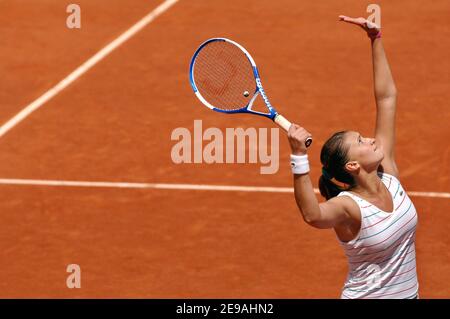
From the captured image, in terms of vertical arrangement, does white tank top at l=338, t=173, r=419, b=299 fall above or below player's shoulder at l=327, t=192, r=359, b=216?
below

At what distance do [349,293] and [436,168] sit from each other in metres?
4.81

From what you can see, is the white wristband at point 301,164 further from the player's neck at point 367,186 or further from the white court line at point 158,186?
the white court line at point 158,186

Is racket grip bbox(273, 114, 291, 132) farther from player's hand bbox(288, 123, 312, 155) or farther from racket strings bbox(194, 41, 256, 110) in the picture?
racket strings bbox(194, 41, 256, 110)

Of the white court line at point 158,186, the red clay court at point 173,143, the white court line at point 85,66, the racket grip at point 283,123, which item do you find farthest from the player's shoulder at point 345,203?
the white court line at point 85,66

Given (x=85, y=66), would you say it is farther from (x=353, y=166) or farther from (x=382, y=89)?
(x=353, y=166)

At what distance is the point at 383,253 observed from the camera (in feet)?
19.3

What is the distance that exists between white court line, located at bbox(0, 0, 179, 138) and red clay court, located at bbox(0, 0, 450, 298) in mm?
85

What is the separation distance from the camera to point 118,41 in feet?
43.9

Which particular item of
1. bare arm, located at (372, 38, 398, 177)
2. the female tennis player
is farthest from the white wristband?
bare arm, located at (372, 38, 398, 177)

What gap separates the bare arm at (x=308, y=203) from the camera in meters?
5.57

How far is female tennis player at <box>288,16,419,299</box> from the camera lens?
5723 mm
